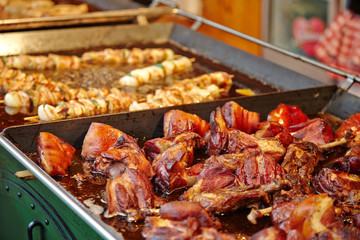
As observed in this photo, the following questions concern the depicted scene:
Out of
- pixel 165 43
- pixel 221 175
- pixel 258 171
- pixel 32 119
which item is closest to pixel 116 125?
pixel 32 119

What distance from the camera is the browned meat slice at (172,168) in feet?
9.04

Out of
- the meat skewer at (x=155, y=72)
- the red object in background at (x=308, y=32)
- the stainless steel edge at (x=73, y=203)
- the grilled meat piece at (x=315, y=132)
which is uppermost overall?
the stainless steel edge at (x=73, y=203)

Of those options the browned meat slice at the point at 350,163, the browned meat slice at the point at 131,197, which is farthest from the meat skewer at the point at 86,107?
the browned meat slice at the point at 350,163

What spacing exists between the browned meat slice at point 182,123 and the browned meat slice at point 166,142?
16 cm

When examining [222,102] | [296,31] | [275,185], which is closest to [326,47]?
[296,31]

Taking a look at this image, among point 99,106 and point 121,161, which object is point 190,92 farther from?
point 121,161

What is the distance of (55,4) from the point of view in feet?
23.3

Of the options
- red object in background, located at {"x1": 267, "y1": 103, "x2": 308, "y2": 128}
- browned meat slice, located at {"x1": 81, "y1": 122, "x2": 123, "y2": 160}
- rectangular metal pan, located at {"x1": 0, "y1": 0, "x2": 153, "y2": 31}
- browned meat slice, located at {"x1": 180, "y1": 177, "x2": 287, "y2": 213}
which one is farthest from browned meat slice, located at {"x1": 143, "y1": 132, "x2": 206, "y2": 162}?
rectangular metal pan, located at {"x1": 0, "y1": 0, "x2": 153, "y2": 31}

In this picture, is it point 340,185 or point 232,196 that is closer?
point 232,196

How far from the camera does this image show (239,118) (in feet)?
11.0

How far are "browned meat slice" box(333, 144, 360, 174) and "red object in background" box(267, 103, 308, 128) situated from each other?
1.98ft

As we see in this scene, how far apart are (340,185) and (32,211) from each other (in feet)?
5.95

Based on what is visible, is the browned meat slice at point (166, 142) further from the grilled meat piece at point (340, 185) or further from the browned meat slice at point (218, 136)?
the grilled meat piece at point (340, 185)

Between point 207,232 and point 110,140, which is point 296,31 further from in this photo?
point 207,232
